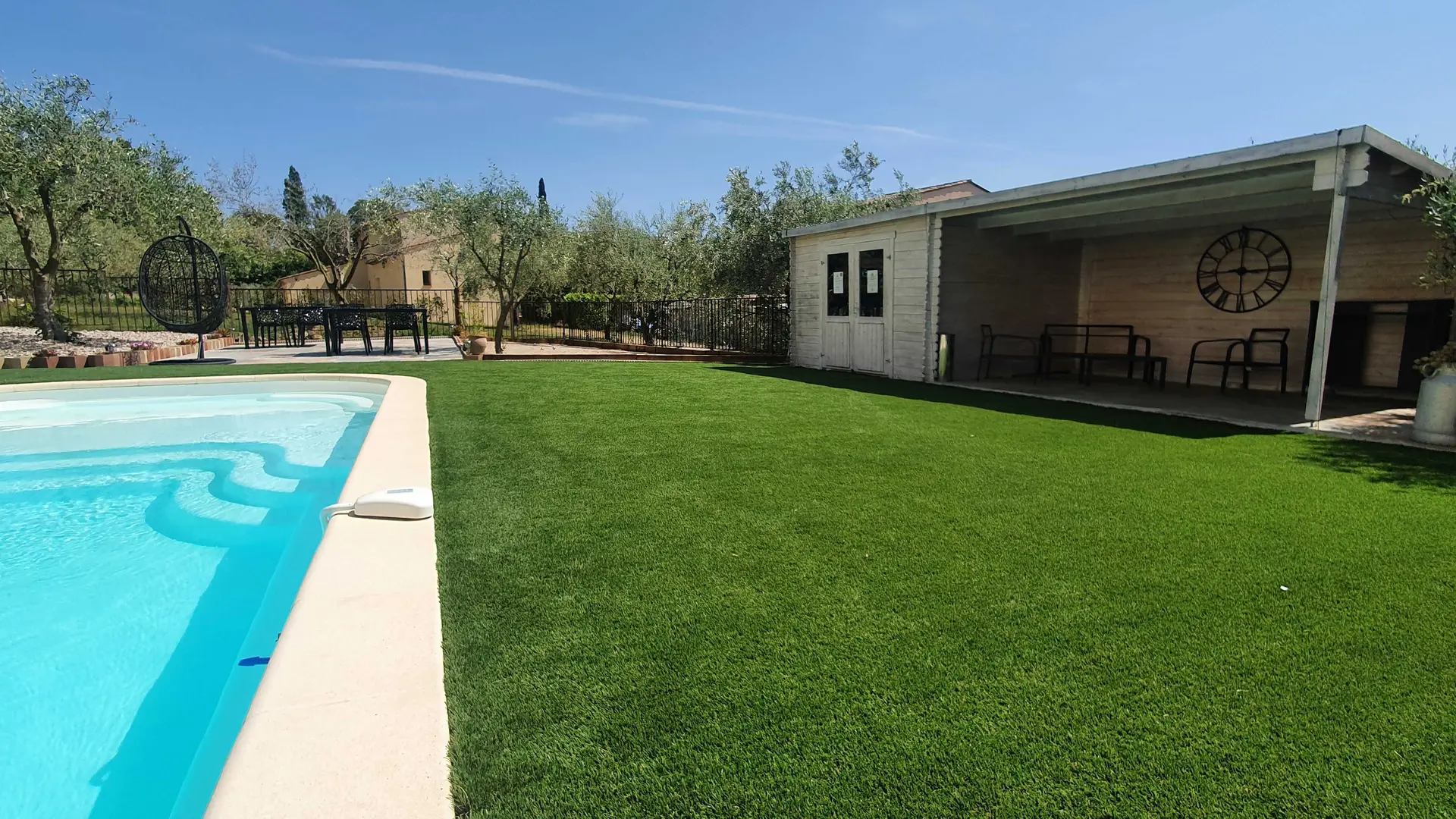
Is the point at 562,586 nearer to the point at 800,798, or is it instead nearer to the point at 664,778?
the point at 664,778

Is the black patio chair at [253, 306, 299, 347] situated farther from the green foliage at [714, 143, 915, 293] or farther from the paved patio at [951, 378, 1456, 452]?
the paved patio at [951, 378, 1456, 452]

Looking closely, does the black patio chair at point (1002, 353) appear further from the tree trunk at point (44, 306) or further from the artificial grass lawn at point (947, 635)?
the tree trunk at point (44, 306)

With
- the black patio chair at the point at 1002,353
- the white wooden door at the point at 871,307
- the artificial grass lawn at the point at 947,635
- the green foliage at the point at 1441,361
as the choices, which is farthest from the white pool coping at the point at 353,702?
the black patio chair at the point at 1002,353

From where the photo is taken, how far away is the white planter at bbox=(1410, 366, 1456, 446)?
502 cm

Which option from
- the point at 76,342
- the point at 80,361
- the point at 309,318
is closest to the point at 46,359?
the point at 80,361

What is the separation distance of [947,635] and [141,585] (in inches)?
148

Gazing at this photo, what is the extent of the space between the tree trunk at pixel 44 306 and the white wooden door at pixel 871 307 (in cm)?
1386

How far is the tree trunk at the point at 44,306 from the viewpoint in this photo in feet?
38.5

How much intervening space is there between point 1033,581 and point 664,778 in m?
1.65

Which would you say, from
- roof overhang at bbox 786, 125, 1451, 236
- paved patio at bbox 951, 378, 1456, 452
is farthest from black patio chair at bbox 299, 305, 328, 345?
paved patio at bbox 951, 378, 1456, 452

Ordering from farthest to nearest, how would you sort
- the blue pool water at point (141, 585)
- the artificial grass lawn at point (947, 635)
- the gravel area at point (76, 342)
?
the gravel area at point (76, 342) < the blue pool water at point (141, 585) < the artificial grass lawn at point (947, 635)

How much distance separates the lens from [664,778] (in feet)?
4.75

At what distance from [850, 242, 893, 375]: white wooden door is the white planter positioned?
18.3 feet

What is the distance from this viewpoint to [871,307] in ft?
33.0
